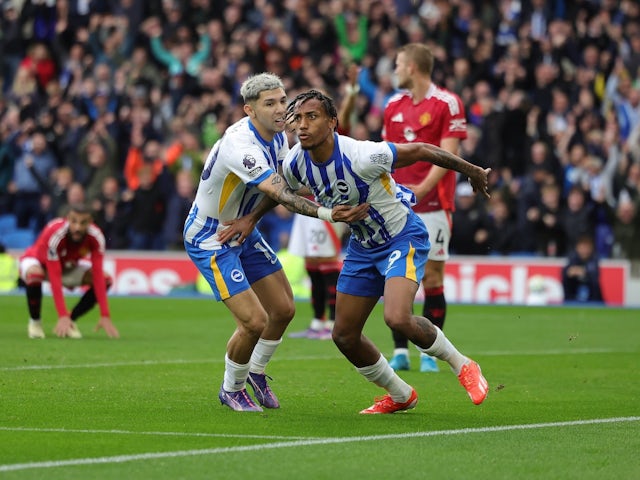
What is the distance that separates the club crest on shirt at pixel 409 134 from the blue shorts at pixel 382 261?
3109 millimetres

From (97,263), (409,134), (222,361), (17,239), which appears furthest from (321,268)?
(17,239)

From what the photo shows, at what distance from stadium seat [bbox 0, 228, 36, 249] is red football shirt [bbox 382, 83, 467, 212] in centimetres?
1435

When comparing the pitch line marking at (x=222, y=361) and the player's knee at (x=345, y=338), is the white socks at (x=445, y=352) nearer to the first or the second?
the player's knee at (x=345, y=338)

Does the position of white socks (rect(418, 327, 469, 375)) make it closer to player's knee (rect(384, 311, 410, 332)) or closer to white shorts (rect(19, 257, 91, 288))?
player's knee (rect(384, 311, 410, 332))

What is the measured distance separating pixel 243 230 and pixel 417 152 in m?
1.33

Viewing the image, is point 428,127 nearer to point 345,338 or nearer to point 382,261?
point 382,261

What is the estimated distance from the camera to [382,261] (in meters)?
9.01

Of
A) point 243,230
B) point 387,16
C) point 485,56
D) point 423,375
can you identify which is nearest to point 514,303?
point 485,56

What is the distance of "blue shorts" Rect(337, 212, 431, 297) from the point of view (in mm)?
8922

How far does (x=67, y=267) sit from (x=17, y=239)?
10.6 meters

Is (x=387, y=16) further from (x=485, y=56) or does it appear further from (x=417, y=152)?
(x=417, y=152)

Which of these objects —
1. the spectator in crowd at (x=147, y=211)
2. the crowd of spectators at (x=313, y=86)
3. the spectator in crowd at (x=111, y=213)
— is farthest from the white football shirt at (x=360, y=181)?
the spectator in crowd at (x=111, y=213)

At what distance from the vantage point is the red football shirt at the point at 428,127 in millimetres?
12172

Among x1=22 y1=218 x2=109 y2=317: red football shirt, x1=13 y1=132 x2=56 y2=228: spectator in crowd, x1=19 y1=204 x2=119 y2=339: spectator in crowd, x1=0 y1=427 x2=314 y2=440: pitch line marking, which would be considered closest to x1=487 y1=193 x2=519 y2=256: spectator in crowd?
x1=13 y1=132 x2=56 y2=228: spectator in crowd
